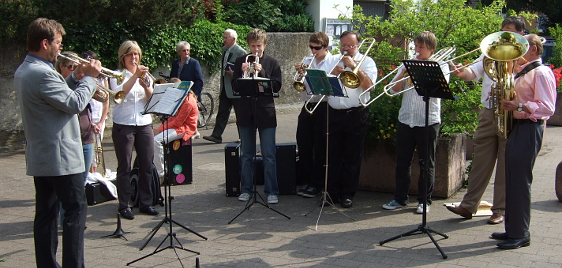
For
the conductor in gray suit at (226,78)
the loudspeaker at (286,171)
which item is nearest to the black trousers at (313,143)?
the loudspeaker at (286,171)

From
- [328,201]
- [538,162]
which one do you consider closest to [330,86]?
[328,201]

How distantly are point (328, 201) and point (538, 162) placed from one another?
4.05 metres

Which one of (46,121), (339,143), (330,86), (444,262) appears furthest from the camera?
(339,143)

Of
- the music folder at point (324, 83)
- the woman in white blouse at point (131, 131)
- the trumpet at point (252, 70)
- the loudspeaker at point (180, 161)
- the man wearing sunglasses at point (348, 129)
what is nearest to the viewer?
the music folder at point (324, 83)

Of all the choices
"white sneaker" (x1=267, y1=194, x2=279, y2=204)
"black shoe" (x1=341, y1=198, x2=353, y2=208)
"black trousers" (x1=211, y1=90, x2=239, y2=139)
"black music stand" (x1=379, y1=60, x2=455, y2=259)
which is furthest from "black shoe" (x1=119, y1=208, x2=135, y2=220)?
"black trousers" (x1=211, y1=90, x2=239, y2=139)

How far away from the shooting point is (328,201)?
702 centimetres

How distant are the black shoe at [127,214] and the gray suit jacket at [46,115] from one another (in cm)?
207

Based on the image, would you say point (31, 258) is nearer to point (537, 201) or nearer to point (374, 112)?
point (374, 112)

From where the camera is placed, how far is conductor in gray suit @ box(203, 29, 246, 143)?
10.2 meters

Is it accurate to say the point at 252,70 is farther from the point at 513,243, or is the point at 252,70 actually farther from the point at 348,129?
the point at 513,243

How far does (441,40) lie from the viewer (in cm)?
778

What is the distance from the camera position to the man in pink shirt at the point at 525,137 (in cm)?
526

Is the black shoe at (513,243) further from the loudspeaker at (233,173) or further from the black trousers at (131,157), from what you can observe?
the black trousers at (131,157)

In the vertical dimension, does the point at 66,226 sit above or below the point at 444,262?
above
